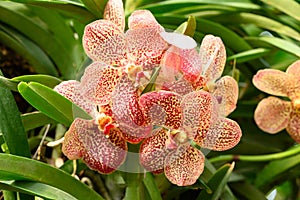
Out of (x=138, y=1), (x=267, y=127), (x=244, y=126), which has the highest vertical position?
(x=138, y=1)

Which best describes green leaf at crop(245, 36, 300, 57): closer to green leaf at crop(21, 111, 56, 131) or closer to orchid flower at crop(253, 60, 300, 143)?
orchid flower at crop(253, 60, 300, 143)

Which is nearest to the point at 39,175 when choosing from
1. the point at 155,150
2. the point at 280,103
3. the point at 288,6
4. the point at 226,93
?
the point at 155,150

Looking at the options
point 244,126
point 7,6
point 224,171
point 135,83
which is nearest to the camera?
point 135,83

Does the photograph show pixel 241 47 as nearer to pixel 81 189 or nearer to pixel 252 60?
pixel 252 60

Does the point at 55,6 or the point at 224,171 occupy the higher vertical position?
the point at 55,6

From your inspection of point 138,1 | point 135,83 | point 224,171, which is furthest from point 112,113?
point 138,1

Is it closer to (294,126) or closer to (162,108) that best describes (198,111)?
(162,108)
